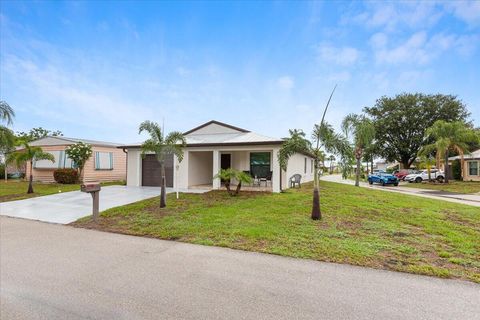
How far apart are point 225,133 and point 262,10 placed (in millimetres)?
7500

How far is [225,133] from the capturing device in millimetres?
16750

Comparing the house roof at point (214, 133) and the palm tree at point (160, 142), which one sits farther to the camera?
the house roof at point (214, 133)

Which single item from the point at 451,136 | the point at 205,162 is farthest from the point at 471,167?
the point at 205,162

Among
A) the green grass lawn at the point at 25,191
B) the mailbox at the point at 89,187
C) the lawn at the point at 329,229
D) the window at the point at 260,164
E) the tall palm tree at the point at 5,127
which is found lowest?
the lawn at the point at 329,229

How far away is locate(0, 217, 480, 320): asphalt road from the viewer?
9.35ft

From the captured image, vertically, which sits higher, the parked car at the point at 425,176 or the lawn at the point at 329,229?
the parked car at the point at 425,176

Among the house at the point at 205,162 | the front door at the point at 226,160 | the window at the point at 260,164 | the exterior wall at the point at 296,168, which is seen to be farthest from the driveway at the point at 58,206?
the exterior wall at the point at 296,168

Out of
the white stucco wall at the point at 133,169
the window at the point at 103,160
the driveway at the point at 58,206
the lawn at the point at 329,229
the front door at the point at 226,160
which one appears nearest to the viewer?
the lawn at the point at 329,229

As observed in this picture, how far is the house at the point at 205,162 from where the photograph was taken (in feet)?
47.7

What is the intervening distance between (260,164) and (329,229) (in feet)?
32.7

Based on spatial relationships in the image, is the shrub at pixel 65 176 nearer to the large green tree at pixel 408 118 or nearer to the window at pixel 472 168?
the large green tree at pixel 408 118

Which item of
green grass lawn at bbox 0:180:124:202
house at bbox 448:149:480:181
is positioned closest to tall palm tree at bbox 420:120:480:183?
house at bbox 448:149:480:181

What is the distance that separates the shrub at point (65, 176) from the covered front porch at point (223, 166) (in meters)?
9.00

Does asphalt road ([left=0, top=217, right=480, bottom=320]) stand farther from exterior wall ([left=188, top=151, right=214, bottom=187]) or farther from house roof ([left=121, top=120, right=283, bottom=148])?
exterior wall ([left=188, top=151, right=214, bottom=187])
